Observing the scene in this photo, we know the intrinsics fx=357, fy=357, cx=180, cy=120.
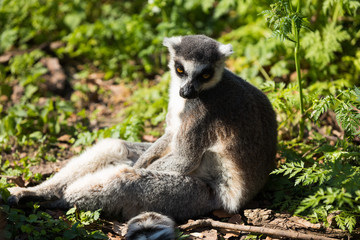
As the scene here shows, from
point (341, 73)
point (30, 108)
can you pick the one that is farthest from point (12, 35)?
point (341, 73)

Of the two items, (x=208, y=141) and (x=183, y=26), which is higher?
(x=183, y=26)

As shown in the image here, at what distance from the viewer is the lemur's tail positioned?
416 centimetres

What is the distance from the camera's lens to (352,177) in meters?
3.93

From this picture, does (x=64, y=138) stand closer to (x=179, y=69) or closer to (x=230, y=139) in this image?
(x=179, y=69)

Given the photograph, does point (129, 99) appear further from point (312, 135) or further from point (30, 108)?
point (312, 135)

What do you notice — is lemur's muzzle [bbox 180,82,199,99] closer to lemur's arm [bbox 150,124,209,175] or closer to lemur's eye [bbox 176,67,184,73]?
lemur's eye [bbox 176,67,184,73]

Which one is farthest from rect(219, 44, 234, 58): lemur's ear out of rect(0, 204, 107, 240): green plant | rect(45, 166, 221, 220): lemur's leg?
rect(0, 204, 107, 240): green plant

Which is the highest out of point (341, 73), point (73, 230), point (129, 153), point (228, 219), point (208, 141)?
point (341, 73)

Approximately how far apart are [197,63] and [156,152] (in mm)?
1410

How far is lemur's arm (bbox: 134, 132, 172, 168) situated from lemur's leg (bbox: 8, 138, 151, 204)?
0.43m

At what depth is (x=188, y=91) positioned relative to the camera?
4656 millimetres

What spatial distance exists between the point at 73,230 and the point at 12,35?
6.71 metres

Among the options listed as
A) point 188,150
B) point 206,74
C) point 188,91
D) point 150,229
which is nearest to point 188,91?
point 188,91

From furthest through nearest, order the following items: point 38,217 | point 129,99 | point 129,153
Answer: point 129,99 → point 129,153 → point 38,217
